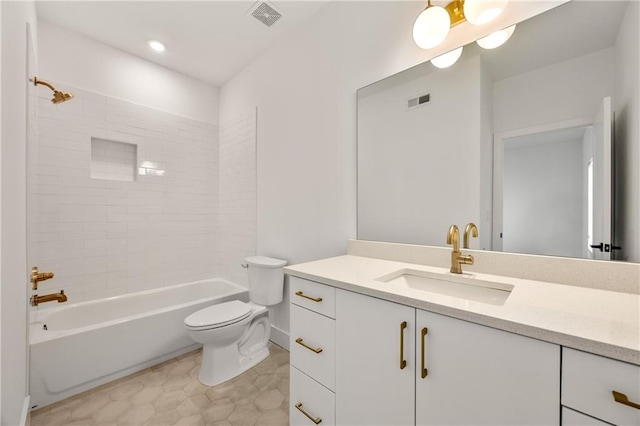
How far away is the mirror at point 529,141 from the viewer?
101 centimetres

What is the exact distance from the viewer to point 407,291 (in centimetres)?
97

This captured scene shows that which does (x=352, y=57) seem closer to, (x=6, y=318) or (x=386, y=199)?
(x=386, y=199)

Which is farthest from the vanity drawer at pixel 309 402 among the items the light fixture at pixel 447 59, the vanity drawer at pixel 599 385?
the light fixture at pixel 447 59

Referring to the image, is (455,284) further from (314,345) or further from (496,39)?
(496,39)

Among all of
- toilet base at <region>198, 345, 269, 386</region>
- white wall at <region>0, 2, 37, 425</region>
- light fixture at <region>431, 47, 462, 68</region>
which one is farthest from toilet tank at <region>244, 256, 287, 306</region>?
light fixture at <region>431, 47, 462, 68</region>

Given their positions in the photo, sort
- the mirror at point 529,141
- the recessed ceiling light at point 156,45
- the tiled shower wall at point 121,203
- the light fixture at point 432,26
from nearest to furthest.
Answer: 1. the mirror at point 529,141
2. the light fixture at point 432,26
3. the tiled shower wall at point 121,203
4. the recessed ceiling light at point 156,45

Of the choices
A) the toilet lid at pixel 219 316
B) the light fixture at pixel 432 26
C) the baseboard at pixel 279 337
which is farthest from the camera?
the baseboard at pixel 279 337

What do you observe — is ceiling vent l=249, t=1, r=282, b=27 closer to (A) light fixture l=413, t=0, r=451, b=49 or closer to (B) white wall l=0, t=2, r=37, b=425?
(A) light fixture l=413, t=0, r=451, b=49

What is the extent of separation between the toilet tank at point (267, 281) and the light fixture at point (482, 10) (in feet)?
6.37

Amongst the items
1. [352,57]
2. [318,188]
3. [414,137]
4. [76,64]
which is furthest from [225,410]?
[76,64]

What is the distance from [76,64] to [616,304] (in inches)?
145

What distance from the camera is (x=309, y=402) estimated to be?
1.26 meters

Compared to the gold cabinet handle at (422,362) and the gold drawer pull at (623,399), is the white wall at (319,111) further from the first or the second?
the gold drawer pull at (623,399)

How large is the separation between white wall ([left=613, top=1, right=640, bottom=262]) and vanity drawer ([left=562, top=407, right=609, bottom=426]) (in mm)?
A: 676
